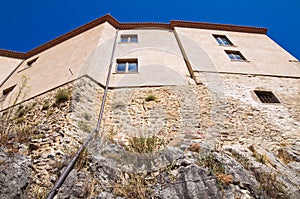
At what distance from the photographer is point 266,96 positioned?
870 centimetres

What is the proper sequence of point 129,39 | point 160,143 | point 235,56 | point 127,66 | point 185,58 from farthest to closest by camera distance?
point 129,39
point 235,56
point 185,58
point 127,66
point 160,143

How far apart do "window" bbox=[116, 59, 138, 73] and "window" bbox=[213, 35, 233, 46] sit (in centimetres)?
601

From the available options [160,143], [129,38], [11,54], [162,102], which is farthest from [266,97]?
[11,54]

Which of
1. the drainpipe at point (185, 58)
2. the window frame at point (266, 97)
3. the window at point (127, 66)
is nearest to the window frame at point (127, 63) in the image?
the window at point (127, 66)

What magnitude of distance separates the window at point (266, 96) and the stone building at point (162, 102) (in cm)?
6

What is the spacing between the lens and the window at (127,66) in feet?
31.5

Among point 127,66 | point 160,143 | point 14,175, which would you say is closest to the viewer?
point 14,175

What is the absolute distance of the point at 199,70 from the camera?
9492mm

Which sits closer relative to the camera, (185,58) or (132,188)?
(132,188)

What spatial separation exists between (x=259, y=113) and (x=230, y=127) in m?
1.65

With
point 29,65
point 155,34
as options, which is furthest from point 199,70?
point 29,65

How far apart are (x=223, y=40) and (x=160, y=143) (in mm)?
10450

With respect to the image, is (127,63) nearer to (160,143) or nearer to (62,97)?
(62,97)

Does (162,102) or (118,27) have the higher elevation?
(118,27)
